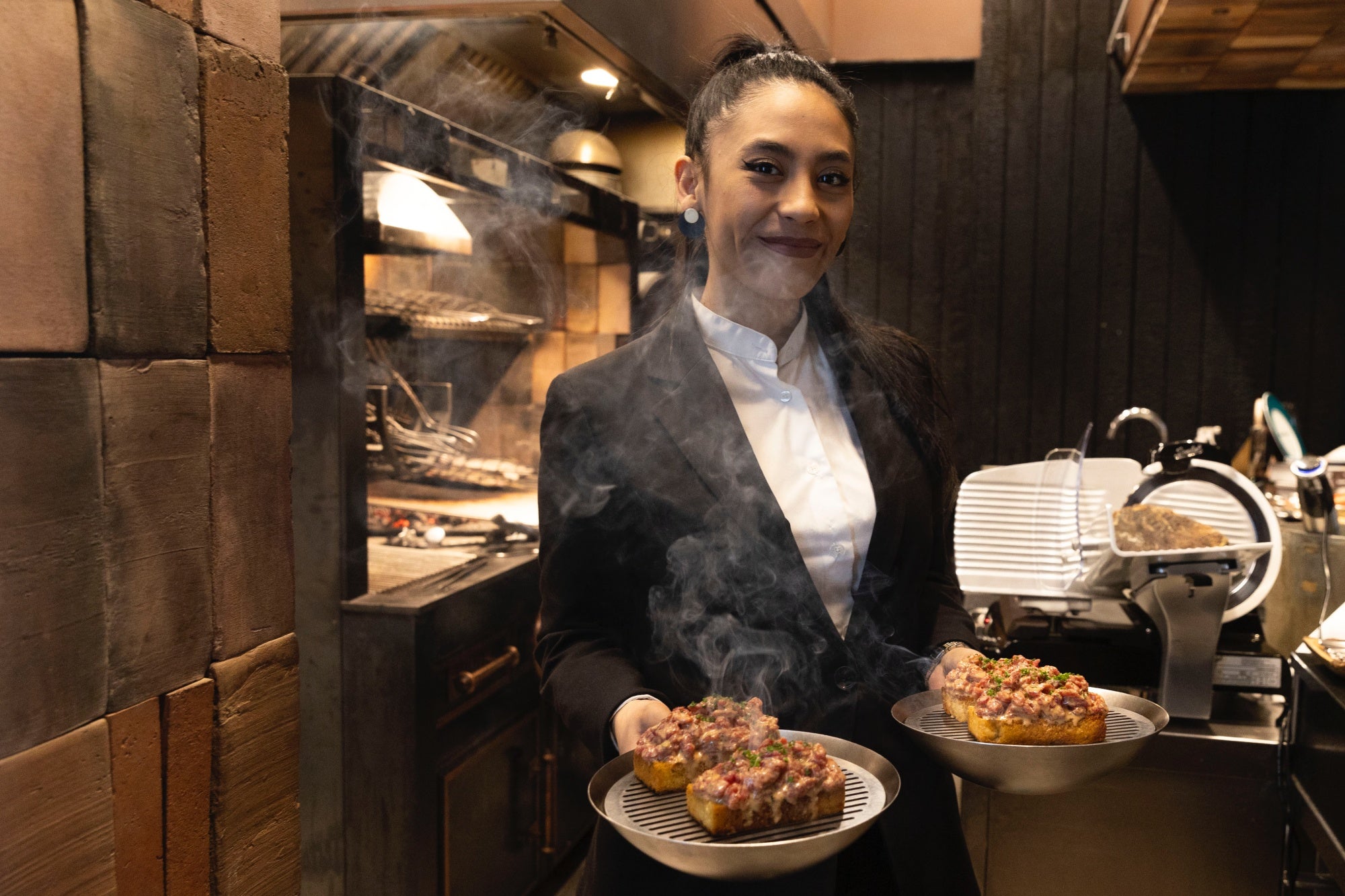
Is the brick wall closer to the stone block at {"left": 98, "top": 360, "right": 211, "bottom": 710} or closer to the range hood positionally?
the stone block at {"left": 98, "top": 360, "right": 211, "bottom": 710}

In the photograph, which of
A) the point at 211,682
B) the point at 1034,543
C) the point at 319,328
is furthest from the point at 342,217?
the point at 1034,543

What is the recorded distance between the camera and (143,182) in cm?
118

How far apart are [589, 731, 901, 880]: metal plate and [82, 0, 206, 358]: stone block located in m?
0.76

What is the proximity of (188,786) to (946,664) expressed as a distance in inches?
43.4

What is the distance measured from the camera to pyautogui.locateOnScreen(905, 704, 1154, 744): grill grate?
1.45 m

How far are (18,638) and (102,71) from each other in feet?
2.02

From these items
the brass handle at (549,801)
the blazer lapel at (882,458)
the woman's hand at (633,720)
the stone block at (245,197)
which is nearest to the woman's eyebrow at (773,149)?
the blazer lapel at (882,458)

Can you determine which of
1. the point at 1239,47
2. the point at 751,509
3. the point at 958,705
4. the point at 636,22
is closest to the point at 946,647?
the point at 958,705

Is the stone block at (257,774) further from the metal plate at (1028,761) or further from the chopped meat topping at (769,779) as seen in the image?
the metal plate at (1028,761)

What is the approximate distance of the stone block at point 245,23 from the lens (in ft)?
4.21

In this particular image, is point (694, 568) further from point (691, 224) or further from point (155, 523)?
point (155, 523)

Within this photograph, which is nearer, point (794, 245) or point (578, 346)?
point (794, 245)

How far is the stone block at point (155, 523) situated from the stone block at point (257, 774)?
0.30 feet

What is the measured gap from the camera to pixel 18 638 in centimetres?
104
